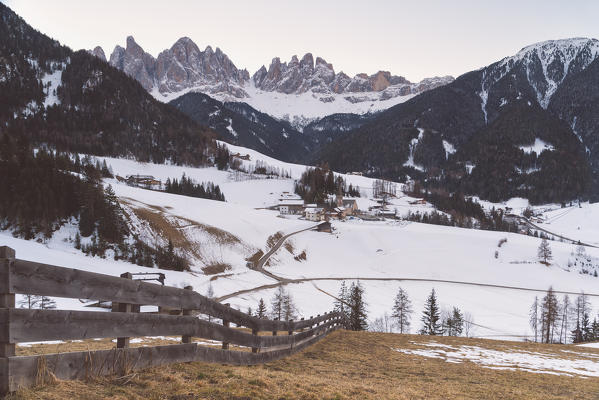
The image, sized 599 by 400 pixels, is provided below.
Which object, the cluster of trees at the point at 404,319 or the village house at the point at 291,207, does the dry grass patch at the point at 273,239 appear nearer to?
the cluster of trees at the point at 404,319

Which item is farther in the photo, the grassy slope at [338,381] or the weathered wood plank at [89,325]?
the grassy slope at [338,381]

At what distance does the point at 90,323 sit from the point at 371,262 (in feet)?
326

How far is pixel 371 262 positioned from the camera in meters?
99.7

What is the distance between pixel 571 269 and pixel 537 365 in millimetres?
105462

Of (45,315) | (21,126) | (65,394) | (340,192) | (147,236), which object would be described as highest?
(21,126)

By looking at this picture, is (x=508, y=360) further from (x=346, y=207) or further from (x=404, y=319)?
(x=346, y=207)

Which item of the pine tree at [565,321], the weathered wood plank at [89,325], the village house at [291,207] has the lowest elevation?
the pine tree at [565,321]

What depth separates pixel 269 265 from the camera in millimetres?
84438

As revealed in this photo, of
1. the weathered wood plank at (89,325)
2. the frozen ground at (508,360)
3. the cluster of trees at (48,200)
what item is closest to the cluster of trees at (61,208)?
the cluster of trees at (48,200)

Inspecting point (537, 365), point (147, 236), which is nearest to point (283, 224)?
point (147, 236)

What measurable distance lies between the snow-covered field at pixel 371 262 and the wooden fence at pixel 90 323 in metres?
37.5

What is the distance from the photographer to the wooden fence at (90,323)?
12.6 ft

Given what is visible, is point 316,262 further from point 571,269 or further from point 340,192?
point 340,192

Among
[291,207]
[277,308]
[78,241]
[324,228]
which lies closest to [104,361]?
[277,308]
